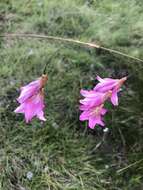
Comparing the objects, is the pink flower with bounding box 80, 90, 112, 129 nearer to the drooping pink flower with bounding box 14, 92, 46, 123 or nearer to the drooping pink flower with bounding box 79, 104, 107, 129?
the drooping pink flower with bounding box 79, 104, 107, 129

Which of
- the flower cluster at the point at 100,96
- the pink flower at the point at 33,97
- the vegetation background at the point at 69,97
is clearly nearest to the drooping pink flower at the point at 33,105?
the pink flower at the point at 33,97

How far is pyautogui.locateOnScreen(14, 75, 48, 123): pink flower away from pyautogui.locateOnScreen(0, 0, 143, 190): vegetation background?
958 millimetres

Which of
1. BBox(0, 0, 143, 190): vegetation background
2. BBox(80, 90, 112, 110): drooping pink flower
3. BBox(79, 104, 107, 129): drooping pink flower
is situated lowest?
BBox(0, 0, 143, 190): vegetation background

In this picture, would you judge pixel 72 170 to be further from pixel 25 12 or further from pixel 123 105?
pixel 25 12

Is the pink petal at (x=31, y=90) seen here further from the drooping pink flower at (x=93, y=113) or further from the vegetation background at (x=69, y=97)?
the vegetation background at (x=69, y=97)

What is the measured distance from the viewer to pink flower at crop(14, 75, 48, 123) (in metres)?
1.11

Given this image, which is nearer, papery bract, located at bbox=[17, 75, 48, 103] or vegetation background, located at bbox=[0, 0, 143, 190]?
papery bract, located at bbox=[17, 75, 48, 103]

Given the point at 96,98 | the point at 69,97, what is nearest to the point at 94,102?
the point at 96,98

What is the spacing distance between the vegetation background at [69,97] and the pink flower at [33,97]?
3.14 ft

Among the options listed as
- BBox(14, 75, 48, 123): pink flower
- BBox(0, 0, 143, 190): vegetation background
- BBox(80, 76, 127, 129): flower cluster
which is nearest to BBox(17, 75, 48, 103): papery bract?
BBox(14, 75, 48, 123): pink flower

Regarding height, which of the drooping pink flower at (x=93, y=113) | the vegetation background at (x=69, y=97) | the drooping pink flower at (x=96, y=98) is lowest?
the vegetation background at (x=69, y=97)

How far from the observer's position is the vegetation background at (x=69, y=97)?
6.89 feet

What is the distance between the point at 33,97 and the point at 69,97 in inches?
48.2

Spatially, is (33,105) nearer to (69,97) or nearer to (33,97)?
(33,97)
